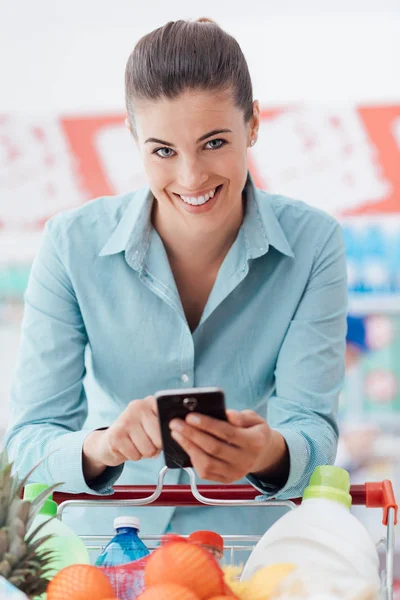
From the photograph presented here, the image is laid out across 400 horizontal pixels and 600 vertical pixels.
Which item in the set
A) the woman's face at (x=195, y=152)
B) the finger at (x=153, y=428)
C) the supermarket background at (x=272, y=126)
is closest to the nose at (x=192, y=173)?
the woman's face at (x=195, y=152)

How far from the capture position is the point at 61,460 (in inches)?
60.2

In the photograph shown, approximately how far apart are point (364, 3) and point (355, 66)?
13.6 inches

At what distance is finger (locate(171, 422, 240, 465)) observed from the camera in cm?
118

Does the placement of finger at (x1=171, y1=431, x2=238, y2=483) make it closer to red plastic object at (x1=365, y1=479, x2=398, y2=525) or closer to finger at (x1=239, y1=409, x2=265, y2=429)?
finger at (x1=239, y1=409, x2=265, y2=429)

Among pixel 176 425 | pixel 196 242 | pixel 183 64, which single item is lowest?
pixel 176 425

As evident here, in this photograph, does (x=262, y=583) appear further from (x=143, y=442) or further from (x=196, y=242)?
(x=196, y=242)

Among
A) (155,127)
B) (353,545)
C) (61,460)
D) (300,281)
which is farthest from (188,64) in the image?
(353,545)

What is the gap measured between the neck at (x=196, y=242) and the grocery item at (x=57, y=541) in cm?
71

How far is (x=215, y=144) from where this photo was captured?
159 cm

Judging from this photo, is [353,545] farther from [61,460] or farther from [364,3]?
[364,3]

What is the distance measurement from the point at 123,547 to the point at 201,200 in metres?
0.68

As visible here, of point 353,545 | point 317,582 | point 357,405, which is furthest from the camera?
point 357,405

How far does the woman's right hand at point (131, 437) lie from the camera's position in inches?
50.4

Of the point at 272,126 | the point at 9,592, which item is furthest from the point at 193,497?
the point at 272,126
